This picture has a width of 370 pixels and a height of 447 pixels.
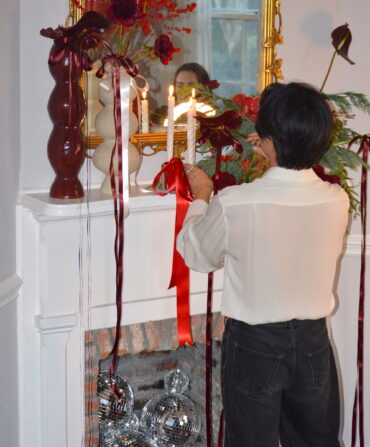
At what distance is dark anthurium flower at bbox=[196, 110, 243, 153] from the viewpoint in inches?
81.4

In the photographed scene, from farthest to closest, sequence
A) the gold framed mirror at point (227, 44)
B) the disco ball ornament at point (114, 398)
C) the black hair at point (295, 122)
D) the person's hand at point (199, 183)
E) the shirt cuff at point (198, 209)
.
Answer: the disco ball ornament at point (114, 398) → the gold framed mirror at point (227, 44) → the person's hand at point (199, 183) → the shirt cuff at point (198, 209) → the black hair at point (295, 122)

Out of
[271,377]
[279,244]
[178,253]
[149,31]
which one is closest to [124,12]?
[149,31]

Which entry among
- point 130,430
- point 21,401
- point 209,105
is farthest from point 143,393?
point 209,105

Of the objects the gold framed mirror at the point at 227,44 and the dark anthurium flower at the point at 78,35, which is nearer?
the dark anthurium flower at the point at 78,35

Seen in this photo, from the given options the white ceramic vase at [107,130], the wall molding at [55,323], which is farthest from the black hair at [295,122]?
the wall molding at [55,323]

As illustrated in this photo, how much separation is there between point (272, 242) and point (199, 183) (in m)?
0.39

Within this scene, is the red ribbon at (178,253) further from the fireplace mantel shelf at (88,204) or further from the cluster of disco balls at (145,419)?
the cluster of disco balls at (145,419)

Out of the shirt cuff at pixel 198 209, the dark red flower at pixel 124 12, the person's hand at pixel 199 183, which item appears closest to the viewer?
the shirt cuff at pixel 198 209

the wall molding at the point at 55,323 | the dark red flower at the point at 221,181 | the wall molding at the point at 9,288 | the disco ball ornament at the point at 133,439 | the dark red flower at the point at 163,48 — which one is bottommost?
the disco ball ornament at the point at 133,439

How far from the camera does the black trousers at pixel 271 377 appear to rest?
1712mm

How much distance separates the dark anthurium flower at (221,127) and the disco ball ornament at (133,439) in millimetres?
1059

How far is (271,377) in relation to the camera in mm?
1713

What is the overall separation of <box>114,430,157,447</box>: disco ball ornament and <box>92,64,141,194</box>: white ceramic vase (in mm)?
857

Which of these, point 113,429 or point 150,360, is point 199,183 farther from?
point 113,429
